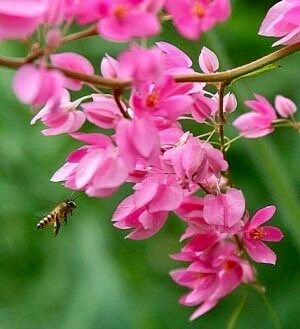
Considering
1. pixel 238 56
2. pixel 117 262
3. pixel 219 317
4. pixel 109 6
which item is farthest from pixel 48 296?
pixel 109 6

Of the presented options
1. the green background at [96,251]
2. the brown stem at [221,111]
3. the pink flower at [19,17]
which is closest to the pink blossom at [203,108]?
the brown stem at [221,111]

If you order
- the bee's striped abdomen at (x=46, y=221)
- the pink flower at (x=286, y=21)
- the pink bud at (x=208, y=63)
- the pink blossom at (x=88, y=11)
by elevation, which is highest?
the pink blossom at (x=88, y=11)

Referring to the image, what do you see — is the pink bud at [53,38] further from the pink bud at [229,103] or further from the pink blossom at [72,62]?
the pink bud at [229,103]

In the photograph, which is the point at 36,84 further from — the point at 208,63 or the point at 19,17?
the point at 208,63

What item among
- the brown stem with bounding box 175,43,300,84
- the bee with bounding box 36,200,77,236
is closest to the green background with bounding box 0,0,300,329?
the bee with bounding box 36,200,77,236

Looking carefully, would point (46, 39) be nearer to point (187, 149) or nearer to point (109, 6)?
point (109, 6)
